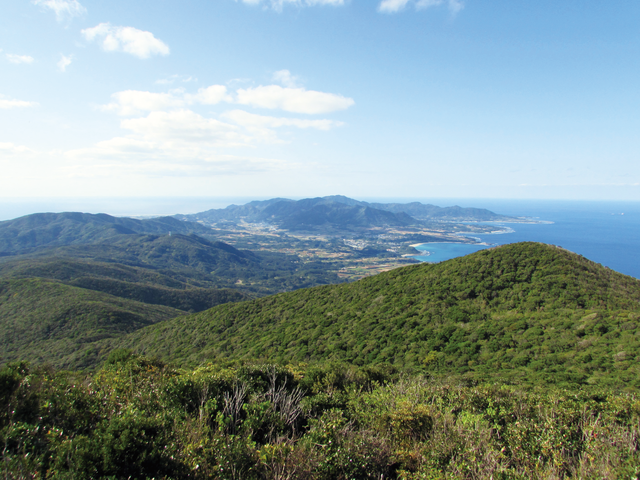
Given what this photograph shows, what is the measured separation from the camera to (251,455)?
6586 mm

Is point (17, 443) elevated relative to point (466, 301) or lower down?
elevated

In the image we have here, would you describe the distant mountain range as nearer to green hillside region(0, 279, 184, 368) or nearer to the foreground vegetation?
green hillside region(0, 279, 184, 368)

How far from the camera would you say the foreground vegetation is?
19.0 feet

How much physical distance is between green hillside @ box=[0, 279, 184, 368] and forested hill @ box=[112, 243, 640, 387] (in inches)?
372

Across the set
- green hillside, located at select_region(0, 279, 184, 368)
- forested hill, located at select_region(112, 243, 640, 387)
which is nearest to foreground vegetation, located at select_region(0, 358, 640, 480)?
forested hill, located at select_region(112, 243, 640, 387)

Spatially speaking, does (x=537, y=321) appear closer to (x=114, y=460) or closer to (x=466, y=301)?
(x=466, y=301)

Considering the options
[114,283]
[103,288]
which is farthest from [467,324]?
[114,283]

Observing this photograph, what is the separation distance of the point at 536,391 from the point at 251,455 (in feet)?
43.7

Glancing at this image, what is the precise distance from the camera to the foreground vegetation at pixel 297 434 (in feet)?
19.0

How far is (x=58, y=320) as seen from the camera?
51.9 meters

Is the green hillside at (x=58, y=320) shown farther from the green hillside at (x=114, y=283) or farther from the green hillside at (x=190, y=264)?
the green hillside at (x=190, y=264)

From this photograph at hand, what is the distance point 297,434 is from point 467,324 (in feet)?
64.9

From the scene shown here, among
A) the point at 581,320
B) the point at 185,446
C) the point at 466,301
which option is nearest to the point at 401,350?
the point at 466,301

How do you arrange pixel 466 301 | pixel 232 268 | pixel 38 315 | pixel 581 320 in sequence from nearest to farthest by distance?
pixel 581 320, pixel 466 301, pixel 38 315, pixel 232 268
